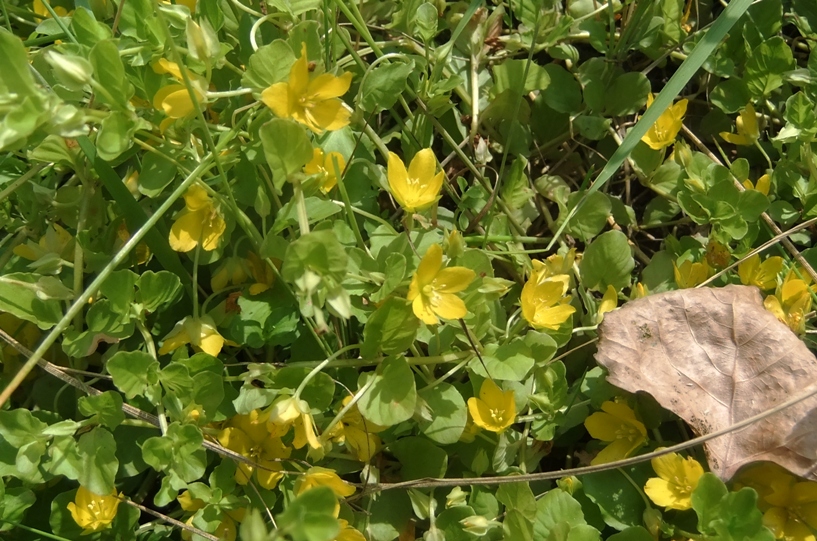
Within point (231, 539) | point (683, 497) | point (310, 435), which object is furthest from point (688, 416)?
point (231, 539)

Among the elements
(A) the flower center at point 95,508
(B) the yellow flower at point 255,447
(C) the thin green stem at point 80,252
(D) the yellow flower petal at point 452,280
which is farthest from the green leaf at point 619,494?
(C) the thin green stem at point 80,252

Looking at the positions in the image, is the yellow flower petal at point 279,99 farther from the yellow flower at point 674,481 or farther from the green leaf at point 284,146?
the yellow flower at point 674,481

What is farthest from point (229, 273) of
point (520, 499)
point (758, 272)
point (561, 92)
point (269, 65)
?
point (758, 272)

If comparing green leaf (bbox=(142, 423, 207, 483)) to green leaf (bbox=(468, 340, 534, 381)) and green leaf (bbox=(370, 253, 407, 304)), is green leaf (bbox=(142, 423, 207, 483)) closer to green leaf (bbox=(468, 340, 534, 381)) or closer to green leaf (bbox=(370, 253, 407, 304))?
green leaf (bbox=(370, 253, 407, 304))

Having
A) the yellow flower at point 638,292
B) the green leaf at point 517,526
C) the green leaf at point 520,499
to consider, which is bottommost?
the green leaf at point 517,526

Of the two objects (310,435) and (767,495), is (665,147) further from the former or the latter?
(310,435)

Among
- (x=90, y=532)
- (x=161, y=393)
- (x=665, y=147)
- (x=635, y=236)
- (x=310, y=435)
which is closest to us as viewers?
(x=310, y=435)
